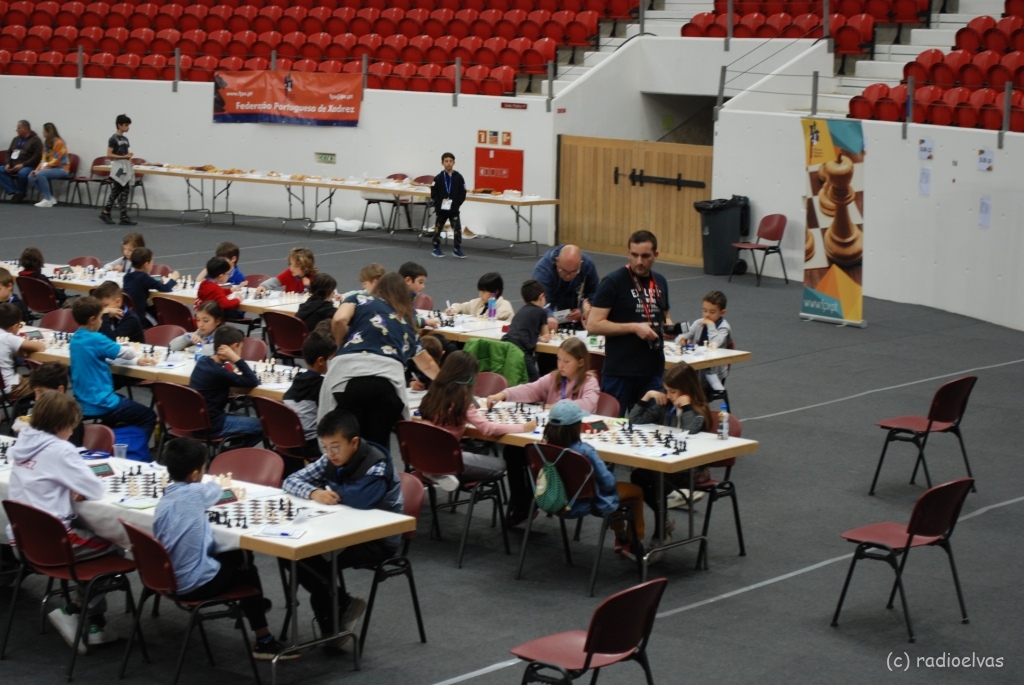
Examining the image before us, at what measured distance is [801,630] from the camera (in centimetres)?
691

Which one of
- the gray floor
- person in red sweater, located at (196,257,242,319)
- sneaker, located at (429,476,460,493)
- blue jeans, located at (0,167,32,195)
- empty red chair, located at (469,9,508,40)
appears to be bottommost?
the gray floor

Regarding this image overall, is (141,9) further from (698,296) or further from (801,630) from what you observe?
(801,630)

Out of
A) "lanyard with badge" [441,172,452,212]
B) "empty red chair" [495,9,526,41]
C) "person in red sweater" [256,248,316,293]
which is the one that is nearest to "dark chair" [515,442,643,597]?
"person in red sweater" [256,248,316,293]

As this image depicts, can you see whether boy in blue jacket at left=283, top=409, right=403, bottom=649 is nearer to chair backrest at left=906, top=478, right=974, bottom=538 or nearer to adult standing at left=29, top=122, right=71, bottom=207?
chair backrest at left=906, top=478, right=974, bottom=538

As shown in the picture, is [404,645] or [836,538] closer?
[404,645]

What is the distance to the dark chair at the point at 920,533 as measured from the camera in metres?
6.66

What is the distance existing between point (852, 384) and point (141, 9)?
18.1 m

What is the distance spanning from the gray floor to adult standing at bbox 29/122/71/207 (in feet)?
50.6

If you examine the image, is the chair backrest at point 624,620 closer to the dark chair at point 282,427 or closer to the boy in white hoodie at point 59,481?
the boy in white hoodie at point 59,481

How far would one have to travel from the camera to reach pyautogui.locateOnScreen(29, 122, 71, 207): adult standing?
78.7ft

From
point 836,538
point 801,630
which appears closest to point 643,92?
point 836,538

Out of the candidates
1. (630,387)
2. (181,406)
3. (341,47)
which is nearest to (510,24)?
(341,47)

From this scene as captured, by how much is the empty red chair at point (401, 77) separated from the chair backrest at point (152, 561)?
1683 cm

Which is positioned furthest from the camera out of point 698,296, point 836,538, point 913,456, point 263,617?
point 698,296
